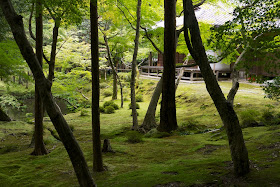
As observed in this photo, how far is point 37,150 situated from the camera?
24.8ft

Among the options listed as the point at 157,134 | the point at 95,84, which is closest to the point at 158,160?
the point at 95,84

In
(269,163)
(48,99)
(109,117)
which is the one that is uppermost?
(48,99)

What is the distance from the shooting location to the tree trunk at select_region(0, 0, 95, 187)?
3482 mm

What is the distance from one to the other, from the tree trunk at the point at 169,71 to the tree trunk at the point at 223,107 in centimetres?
613

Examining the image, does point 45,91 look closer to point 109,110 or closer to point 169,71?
point 169,71

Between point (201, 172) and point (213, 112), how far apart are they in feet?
32.4

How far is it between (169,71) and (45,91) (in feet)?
24.8

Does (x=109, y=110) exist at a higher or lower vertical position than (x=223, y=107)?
lower

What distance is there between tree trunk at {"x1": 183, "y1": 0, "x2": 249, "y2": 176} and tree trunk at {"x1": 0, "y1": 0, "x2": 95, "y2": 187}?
248 centimetres

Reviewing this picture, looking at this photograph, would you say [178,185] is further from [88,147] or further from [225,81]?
[225,81]

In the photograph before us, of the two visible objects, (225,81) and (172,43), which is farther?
(225,81)

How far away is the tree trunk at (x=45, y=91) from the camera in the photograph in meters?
3.48

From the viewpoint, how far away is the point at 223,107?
13.8ft

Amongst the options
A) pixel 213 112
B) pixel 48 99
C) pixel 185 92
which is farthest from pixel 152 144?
pixel 185 92
